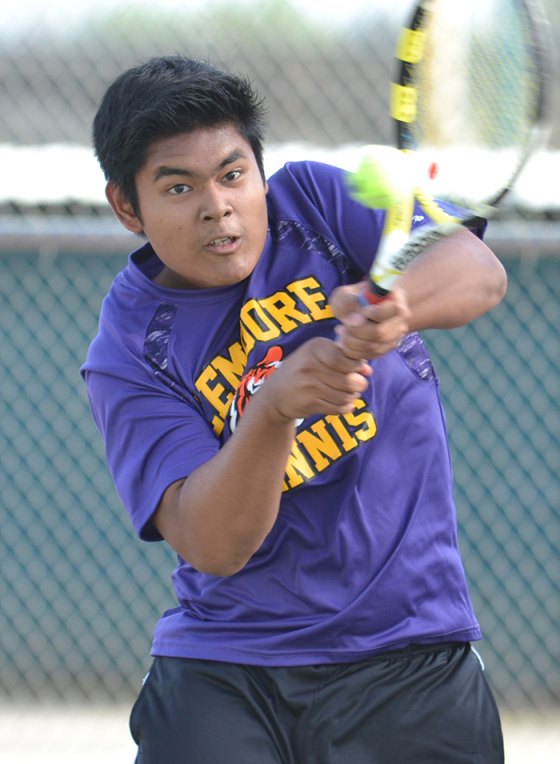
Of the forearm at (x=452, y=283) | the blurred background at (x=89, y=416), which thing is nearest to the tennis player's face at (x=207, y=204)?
the forearm at (x=452, y=283)

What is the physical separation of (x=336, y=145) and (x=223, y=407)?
98.2 inches

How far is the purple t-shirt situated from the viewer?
7.07ft

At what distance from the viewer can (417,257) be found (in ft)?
6.24

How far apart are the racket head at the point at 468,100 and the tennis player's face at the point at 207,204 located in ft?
0.93

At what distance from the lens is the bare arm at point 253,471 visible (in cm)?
179

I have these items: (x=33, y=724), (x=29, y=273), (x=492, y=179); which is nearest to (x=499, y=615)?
(x=33, y=724)

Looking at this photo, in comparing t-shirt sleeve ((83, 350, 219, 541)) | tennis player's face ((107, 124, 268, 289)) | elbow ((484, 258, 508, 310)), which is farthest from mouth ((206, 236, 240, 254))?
elbow ((484, 258, 508, 310))

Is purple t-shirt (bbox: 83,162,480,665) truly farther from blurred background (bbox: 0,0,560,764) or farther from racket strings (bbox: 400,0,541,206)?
blurred background (bbox: 0,0,560,764)

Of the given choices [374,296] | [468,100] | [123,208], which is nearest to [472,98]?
[468,100]

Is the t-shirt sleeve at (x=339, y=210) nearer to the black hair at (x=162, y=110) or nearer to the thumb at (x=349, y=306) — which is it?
the black hair at (x=162, y=110)

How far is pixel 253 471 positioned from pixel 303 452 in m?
0.24

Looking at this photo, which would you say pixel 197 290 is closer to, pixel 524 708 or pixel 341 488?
pixel 341 488

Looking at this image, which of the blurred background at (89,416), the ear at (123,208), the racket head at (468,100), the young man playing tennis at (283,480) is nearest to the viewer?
the racket head at (468,100)

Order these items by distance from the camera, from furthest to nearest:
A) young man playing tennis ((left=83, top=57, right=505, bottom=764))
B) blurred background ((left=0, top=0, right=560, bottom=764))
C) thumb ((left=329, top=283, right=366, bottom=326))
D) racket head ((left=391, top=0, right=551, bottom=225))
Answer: blurred background ((left=0, top=0, right=560, bottom=764))
young man playing tennis ((left=83, top=57, right=505, bottom=764))
racket head ((left=391, top=0, right=551, bottom=225))
thumb ((left=329, top=283, right=366, bottom=326))
